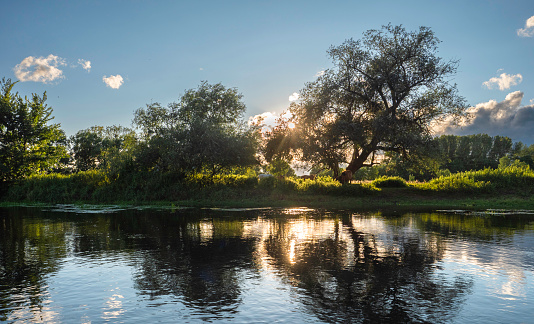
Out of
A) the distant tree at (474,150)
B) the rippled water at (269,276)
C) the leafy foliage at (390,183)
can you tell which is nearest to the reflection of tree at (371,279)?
the rippled water at (269,276)

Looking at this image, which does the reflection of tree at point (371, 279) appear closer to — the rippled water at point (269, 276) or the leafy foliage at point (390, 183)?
the rippled water at point (269, 276)

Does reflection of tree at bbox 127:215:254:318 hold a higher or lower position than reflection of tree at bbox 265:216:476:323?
higher

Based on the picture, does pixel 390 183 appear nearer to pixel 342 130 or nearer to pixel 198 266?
pixel 342 130

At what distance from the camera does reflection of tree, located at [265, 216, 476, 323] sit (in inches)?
286

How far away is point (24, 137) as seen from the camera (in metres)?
57.8

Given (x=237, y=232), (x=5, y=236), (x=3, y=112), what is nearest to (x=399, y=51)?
(x=237, y=232)

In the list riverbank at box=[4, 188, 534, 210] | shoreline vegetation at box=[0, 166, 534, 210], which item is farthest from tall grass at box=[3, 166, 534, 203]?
riverbank at box=[4, 188, 534, 210]

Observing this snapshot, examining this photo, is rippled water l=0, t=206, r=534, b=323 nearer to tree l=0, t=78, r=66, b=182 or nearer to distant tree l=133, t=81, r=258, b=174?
distant tree l=133, t=81, r=258, b=174

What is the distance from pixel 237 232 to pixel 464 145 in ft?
418

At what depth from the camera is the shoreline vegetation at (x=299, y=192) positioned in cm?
3697

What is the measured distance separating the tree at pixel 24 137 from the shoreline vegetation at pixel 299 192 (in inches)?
475

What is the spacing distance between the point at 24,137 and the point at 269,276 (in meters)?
59.2

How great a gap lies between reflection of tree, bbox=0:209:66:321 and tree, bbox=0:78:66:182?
130 feet

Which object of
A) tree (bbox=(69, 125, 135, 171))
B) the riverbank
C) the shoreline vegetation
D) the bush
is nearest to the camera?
the riverbank
